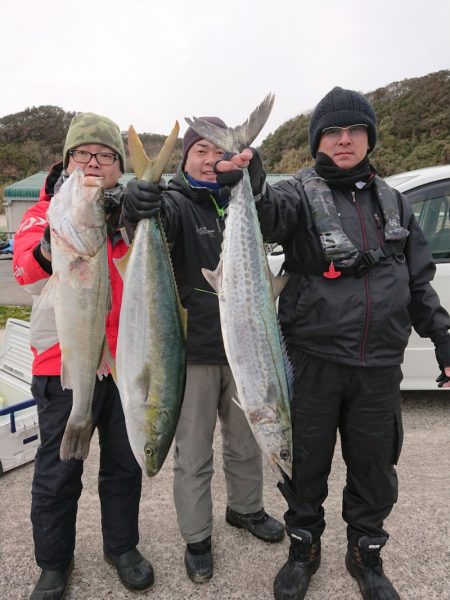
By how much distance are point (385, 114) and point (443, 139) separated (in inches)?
407

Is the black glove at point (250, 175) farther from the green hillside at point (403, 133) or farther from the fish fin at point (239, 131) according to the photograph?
the green hillside at point (403, 133)

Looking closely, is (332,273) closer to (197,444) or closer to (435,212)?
(197,444)

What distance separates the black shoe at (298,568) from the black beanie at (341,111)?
2.24 meters

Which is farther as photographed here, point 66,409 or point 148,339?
point 66,409

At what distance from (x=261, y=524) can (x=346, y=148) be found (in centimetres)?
236

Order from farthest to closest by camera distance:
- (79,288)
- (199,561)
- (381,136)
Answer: (381,136)
(199,561)
(79,288)

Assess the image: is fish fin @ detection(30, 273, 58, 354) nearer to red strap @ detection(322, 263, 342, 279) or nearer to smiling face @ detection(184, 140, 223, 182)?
smiling face @ detection(184, 140, 223, 182)

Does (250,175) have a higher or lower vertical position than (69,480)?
higher

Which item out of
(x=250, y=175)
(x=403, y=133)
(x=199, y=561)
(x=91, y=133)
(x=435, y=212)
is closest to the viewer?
(x=250, y=175)

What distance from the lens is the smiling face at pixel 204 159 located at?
270cm

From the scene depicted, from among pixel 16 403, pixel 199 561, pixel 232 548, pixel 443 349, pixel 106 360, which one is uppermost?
pixel 106 360

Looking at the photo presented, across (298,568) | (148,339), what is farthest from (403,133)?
(148,339)

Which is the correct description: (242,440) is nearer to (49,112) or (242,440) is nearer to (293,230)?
(293,230)

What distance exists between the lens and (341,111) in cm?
244
